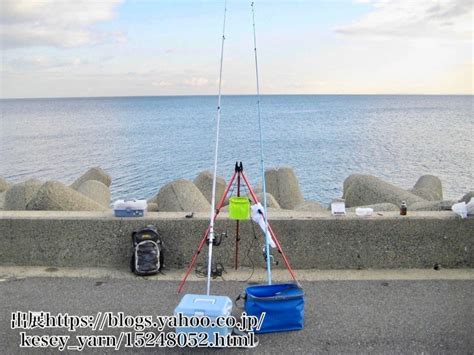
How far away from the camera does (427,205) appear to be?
30.1 ft

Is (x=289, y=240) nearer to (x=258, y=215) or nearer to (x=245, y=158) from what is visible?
(x=258, y=215)

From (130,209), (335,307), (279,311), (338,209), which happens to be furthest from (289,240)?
(130,209)

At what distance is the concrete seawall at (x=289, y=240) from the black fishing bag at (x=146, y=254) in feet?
0.80

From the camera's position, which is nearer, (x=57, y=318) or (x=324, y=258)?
(x=57, y=318)

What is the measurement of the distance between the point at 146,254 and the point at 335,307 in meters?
2.27

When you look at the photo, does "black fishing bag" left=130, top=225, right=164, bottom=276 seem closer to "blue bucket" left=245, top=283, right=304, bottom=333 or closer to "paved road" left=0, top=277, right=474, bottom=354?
"paved road" left=0, top=277, right=474, bottom=354

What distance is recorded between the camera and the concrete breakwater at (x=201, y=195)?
8383 mm

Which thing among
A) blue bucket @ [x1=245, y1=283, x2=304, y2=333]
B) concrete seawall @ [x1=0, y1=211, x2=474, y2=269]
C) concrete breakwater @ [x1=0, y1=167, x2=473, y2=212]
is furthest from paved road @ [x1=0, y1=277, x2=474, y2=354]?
concrete breakwater @ [x1=0, y1=167, x2=473, y2=212]

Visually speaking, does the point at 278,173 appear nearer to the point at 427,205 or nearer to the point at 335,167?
the point at 427,205

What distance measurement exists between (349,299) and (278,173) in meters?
8.57

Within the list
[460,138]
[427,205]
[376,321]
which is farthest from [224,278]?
[460,138]

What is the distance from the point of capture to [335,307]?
5.38 m

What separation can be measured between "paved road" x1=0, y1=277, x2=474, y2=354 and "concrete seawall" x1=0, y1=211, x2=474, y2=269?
1.48ft

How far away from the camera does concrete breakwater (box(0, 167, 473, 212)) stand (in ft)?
27.5
